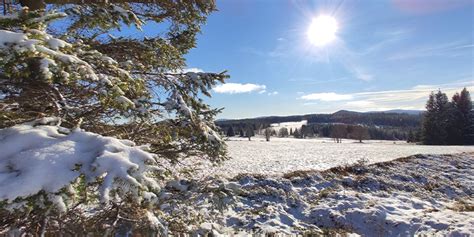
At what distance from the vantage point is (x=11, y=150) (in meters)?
2.46

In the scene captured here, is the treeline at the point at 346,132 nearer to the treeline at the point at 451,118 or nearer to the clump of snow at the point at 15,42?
the treeline at the point at 451,118

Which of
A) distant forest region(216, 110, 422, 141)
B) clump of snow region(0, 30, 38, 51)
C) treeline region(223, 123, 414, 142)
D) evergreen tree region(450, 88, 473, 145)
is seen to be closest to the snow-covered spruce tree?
clump of snow region(0, 30, 38, 51)

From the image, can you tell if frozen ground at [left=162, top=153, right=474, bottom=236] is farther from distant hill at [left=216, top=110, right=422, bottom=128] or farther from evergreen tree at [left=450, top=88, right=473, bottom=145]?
distant hill at [left=216, top=110, right=422, bottom=128]

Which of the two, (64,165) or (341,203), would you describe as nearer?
(64,165)

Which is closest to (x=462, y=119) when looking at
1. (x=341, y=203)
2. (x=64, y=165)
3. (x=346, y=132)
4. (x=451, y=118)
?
(x=451, y=118)

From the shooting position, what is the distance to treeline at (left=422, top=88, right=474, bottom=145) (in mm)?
44719

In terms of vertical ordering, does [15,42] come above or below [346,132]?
above

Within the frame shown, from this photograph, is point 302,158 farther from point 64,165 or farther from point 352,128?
point 352,128

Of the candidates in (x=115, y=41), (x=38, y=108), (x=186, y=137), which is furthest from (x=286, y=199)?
(x=38, y=108)

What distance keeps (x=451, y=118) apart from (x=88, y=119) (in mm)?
52813

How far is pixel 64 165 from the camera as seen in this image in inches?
90.7

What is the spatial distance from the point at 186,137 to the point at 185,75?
1043mm

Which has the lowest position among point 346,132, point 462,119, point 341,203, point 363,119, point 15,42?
point 341,203

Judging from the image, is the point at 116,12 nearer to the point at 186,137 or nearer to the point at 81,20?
the point at 81,20
